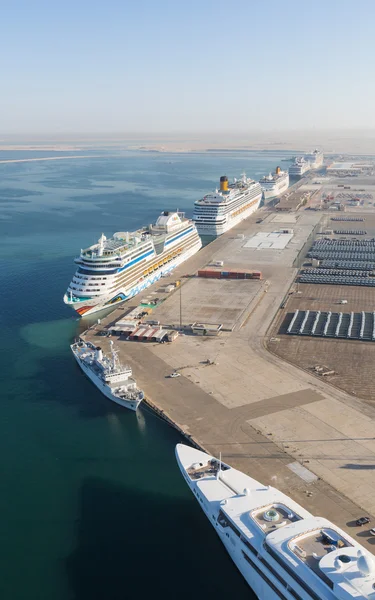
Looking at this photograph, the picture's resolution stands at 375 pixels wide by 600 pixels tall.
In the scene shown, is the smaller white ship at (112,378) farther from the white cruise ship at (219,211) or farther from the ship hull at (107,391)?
the white cruise ship at (219,211)

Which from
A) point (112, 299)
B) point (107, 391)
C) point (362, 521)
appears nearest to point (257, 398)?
point (107, 391)

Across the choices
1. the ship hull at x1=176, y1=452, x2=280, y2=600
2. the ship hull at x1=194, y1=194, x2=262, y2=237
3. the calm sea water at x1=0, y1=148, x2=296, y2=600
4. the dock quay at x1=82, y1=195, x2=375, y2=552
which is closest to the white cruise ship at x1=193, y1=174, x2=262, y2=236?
the ship hull at x1=194, y1=194, x2=262, y2=237

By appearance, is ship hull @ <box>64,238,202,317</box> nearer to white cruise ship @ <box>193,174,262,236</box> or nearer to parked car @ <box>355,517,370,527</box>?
white cruise ship @ <box>193,174,262,236</box>

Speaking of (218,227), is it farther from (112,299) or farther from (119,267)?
(112,299)

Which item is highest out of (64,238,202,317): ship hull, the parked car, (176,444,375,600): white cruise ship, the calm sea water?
(64,238,202,317): ship hull

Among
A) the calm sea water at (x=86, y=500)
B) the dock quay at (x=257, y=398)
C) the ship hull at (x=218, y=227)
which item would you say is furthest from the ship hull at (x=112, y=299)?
the ship hull at (x=218, y=227)

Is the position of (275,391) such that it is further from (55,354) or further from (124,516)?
(55,354)

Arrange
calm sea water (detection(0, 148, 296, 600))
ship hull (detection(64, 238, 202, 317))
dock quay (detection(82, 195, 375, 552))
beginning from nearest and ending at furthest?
calm sea water (detection(0, 148, 296, 600)) → dock quay (detection(82, 195, 375, 552)) → ship hull (detection(64, 238, 202, 317))
